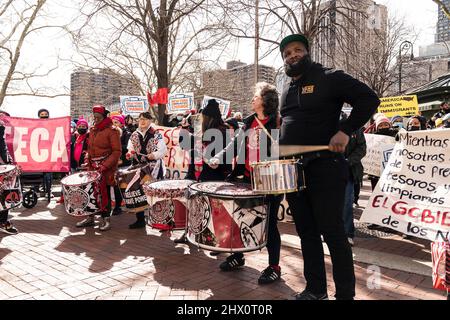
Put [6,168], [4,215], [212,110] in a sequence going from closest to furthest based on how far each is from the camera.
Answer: [212,110], [6,168], [4,215]

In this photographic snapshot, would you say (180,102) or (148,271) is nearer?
(148,271)

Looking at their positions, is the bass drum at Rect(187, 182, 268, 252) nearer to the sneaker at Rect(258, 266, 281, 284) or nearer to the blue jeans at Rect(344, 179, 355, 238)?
the sneaker at Rect(258, 266, 281, 284)

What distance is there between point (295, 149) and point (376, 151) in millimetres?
4484

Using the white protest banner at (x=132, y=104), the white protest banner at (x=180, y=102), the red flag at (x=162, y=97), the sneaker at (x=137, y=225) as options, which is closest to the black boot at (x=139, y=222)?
the sneaker at (x=137, y=225)

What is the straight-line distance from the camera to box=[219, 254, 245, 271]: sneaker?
4.33 m

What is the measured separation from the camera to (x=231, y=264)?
4344 millimetres

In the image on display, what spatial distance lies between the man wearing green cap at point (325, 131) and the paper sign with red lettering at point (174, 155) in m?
6.47

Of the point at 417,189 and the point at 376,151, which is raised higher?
the point at 376,151

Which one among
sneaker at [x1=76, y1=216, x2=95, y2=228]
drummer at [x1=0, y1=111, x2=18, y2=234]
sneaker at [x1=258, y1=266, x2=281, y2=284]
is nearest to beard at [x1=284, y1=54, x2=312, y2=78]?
sneaker at [x1=258, y1=266, x2=281, y2=284]

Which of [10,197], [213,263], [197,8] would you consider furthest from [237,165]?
[197,8]

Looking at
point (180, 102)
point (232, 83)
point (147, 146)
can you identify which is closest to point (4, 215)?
point (147, 146)

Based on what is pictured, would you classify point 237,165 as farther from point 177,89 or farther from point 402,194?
point 177,89

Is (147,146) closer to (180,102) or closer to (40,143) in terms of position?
(40,143)

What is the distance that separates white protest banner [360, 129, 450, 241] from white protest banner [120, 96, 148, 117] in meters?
9.73
